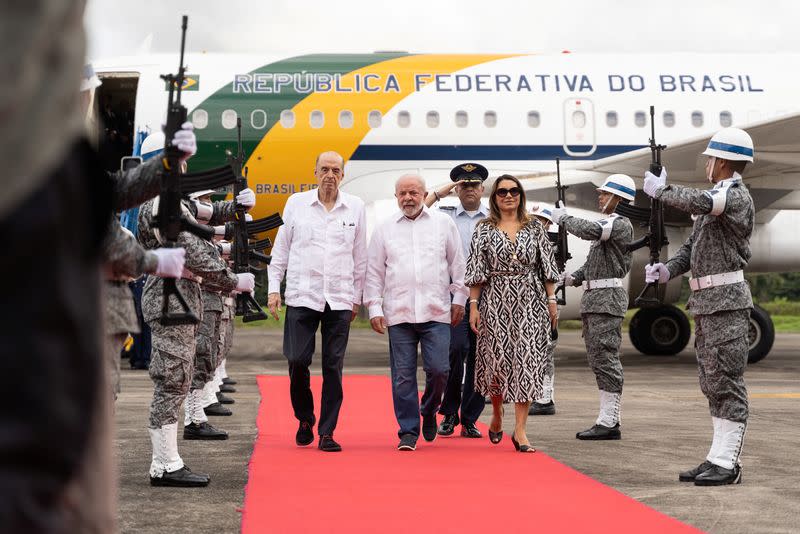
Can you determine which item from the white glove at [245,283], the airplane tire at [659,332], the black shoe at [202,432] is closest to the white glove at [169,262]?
the white glove at [245,283]

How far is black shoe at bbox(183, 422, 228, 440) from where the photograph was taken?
24.5 feet

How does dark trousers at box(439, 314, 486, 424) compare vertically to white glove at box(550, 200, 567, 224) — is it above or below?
below

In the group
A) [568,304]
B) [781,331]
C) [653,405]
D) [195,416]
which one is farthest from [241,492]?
[781,331]

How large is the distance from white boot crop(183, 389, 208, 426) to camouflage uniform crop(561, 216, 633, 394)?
2.70m

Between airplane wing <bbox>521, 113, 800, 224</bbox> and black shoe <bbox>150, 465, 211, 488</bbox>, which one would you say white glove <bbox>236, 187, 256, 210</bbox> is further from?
airplane wing <bbox>521, 113, 800, 224</bbox>

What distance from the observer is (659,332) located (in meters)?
16.0

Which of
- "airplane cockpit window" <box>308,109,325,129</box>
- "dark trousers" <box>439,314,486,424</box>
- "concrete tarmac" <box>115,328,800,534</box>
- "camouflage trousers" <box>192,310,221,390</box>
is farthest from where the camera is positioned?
"airplane cockpit window" <box>308,109,325,129</box>

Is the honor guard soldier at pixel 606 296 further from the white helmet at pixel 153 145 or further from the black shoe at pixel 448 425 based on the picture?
the white helmet at pixel 153 145

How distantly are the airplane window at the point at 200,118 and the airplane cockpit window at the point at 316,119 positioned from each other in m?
1.32

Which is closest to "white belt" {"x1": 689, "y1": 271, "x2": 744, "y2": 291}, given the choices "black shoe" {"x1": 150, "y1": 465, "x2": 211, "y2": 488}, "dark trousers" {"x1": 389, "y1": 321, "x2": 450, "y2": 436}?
"dark trousers" {"x1": 389, "y1": 321, "x2": 450, "y2": 436}

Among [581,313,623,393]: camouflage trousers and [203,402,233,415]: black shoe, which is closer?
[581,313,623,393]: camouflage trousers

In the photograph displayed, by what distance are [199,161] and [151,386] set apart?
3870mm

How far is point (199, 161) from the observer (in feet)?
46.9

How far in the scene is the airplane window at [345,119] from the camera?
14.5 metres
